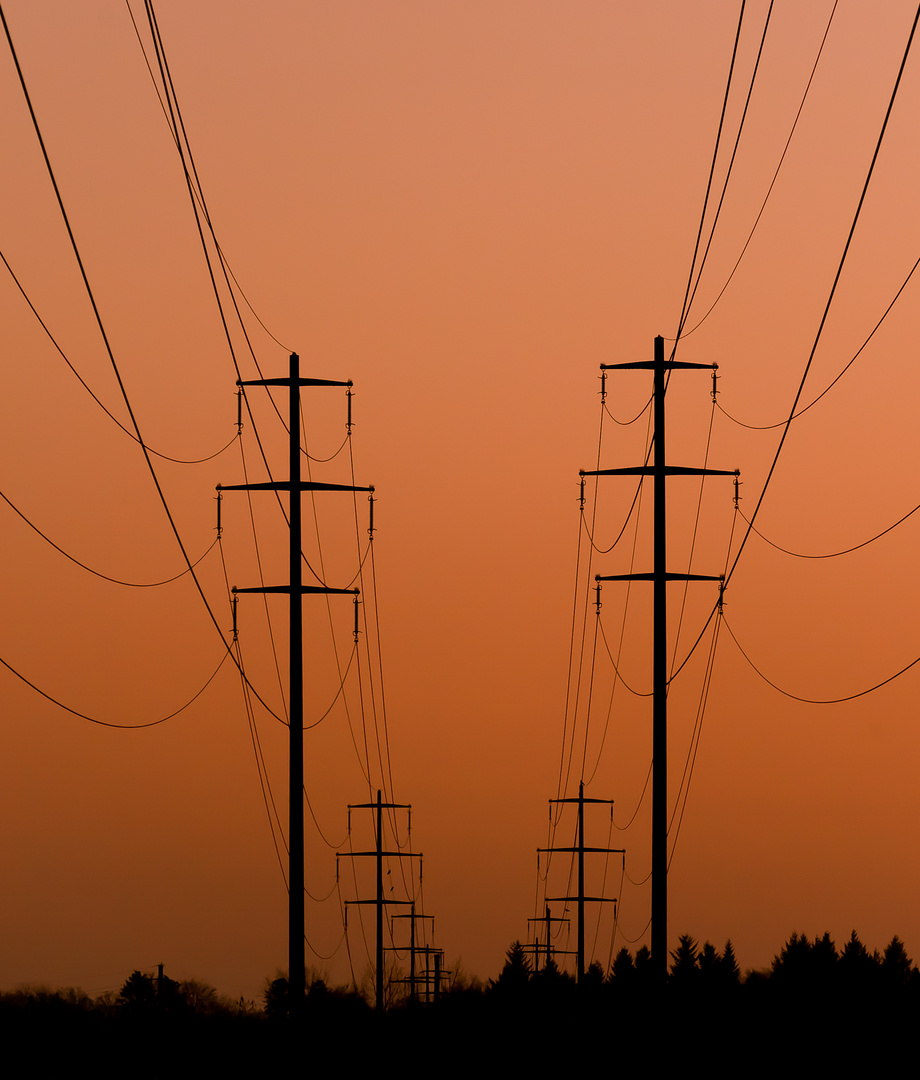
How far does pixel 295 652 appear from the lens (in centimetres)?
3200

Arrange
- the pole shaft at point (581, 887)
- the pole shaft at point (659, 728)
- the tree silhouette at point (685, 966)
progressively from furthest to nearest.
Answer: the tree silhouette at point (685, 966) < the pole shaft at point (581, 887) < the pole shaft at point (659, 728)

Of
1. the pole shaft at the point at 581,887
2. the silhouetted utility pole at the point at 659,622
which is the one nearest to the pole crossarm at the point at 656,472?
the silhouetted utility pole at the point at 659,622

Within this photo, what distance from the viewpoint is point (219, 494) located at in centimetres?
3303

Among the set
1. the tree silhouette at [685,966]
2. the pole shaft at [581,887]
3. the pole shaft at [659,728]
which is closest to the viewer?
the pole shaft at [659,728]

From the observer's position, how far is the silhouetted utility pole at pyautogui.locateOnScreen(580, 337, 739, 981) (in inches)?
1184

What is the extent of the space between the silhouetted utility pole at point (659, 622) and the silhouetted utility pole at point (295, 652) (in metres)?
4.77

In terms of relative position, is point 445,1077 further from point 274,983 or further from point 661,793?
point 274,983

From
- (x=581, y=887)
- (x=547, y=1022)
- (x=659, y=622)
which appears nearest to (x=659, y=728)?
(x=659, y=622)

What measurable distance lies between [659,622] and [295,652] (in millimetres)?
5600

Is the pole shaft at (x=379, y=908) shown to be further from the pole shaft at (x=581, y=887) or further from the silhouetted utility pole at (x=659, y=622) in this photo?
the silhouetted utility pole at (x=659, y=622)

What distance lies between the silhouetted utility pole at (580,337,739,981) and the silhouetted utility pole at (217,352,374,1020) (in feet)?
15.6

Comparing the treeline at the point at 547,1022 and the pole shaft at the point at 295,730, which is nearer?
the pole shaft at the point at 295,730

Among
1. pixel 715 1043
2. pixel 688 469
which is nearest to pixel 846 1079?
pixel 715 1043

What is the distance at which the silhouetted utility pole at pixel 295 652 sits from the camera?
30328 millimetres
